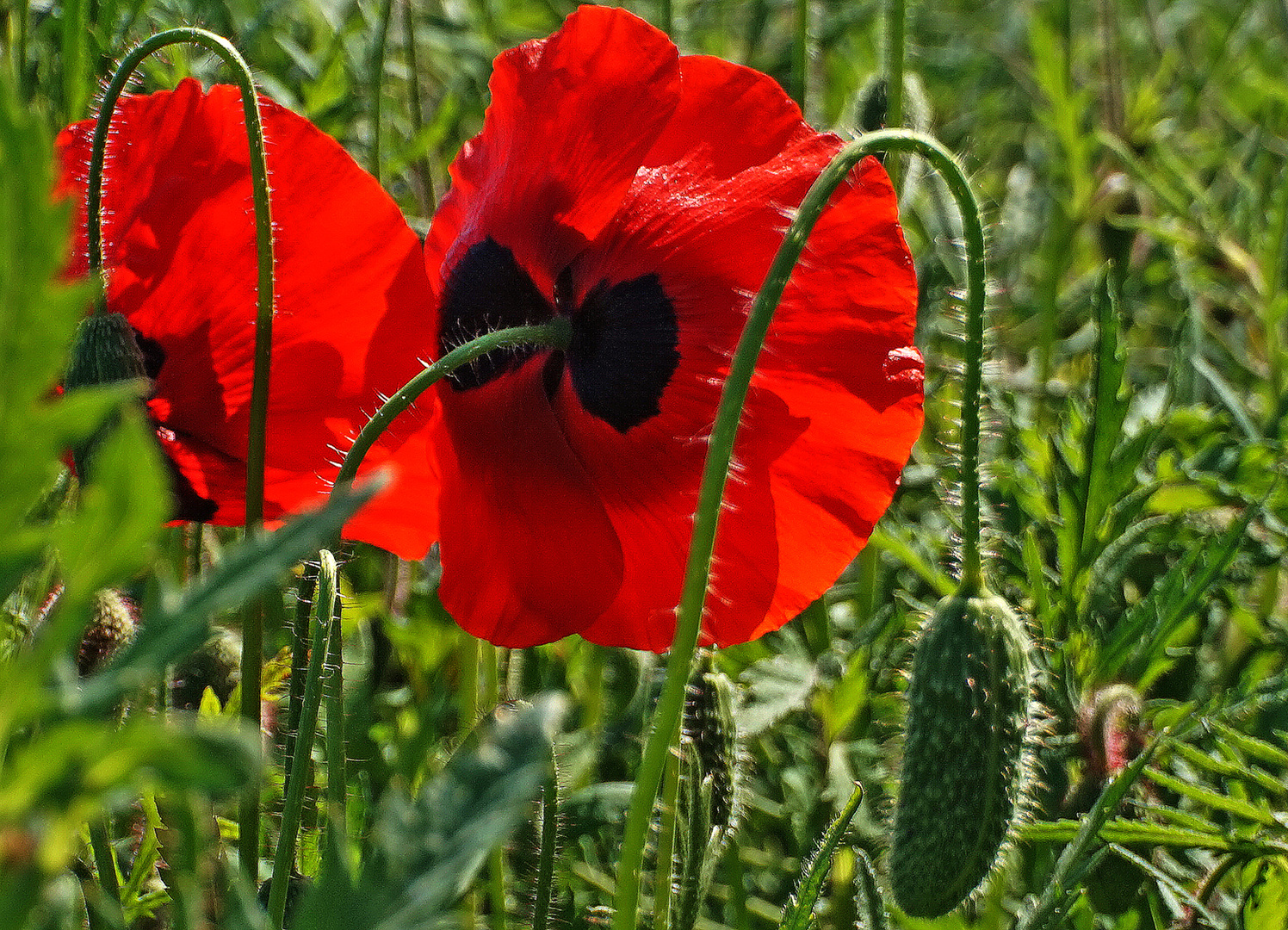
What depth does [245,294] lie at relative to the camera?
100 cm

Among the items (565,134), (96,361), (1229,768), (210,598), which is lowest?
(1229,768)

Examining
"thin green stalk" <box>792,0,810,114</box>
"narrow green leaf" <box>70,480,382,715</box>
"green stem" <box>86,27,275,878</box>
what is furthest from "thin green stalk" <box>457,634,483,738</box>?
"narrow green leaf" <box>70,480,382,715</box>

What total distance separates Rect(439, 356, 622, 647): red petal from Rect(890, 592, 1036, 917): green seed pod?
0.77ft

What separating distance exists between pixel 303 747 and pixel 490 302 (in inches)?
18.4

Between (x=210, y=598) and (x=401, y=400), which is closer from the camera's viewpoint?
(x=210, y=598)

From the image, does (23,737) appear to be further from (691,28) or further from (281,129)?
(691,28)

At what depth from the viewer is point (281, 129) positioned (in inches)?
37.7

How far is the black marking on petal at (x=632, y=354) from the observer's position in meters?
1.05

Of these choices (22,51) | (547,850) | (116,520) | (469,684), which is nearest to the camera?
(116,520)

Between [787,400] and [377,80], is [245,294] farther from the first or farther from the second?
[377,80]

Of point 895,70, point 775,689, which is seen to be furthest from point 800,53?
point 775,689

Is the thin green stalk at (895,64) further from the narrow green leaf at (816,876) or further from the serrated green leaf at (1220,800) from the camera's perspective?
the narrow green leaf at (816,876)

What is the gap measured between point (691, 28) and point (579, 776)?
146 cm

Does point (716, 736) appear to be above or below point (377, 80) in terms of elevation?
below
